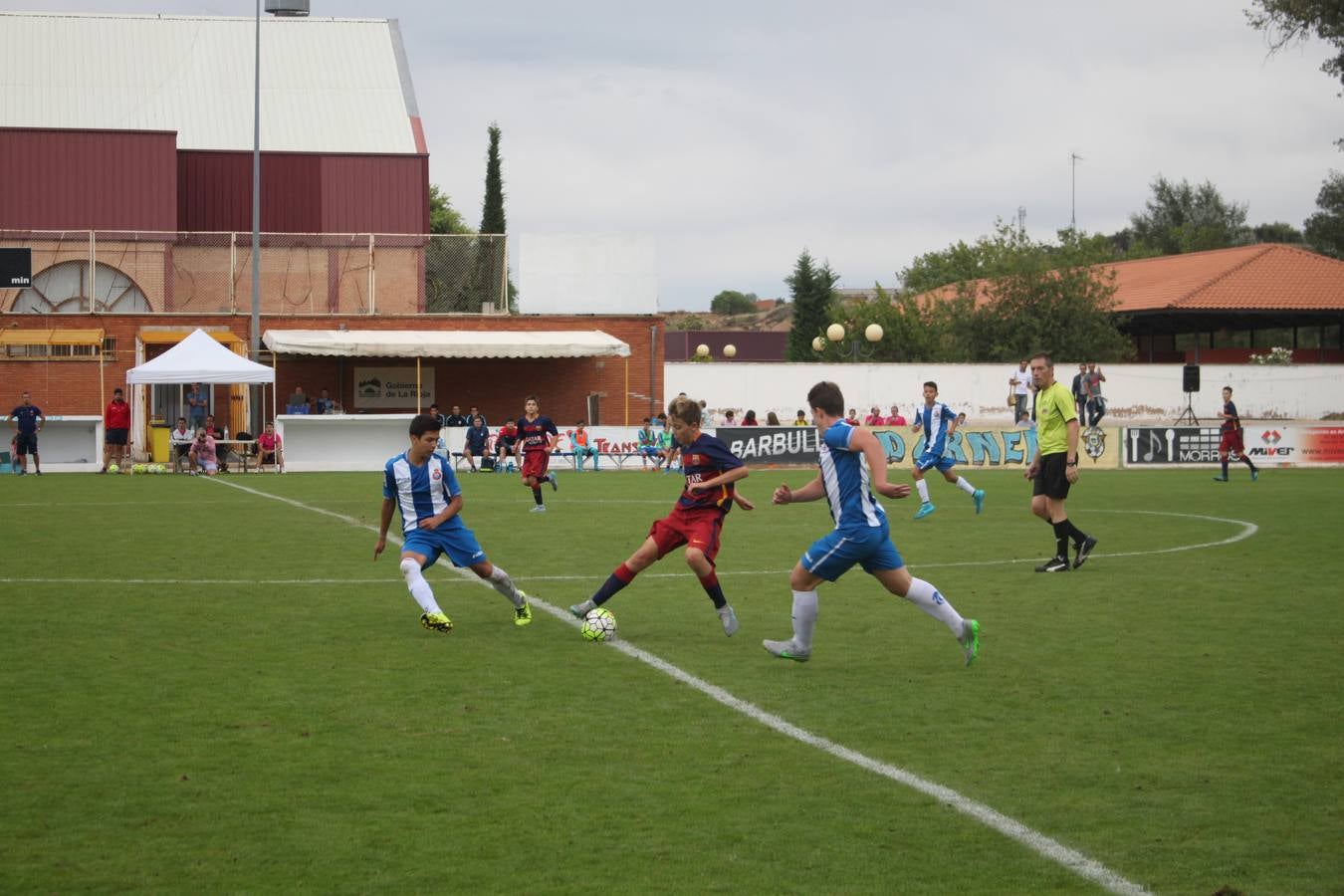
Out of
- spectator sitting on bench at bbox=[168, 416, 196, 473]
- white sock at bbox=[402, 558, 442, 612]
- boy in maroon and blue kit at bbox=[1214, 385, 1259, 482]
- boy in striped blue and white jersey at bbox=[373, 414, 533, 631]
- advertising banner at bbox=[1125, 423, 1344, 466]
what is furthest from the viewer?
advertising banner at bbox=[1125, 423, 1344, 466]

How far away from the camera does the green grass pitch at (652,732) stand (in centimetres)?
599

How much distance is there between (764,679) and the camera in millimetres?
9727

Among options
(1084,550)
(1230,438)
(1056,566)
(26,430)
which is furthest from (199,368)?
(1056,566)

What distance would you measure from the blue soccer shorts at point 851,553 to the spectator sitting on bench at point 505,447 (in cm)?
2493

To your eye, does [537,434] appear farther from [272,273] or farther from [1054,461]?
[272,273]

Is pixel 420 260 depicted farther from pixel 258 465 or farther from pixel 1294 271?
pixel 1294 271

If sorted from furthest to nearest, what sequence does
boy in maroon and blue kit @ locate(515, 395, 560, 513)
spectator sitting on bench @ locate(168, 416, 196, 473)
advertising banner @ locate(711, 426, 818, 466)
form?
advertising banner @ locate(711, 426, 818, 466) → spectator sitting on bench @ locate(168, 416, 196, 473) → boy in maroon and blue kit @ locate(515, 395, 560, 513)

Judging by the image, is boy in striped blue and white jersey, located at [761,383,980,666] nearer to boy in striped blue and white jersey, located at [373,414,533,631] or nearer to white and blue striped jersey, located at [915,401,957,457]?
boy in striped blue and white jersey, located at [373,414,533,631]

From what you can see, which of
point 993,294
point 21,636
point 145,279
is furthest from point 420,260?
point 21,636

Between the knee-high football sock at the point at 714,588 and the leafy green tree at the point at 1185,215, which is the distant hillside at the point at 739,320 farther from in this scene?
the knee-high football sock at the point at 714,588

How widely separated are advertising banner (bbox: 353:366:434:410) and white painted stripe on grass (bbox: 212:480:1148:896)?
3566 cm

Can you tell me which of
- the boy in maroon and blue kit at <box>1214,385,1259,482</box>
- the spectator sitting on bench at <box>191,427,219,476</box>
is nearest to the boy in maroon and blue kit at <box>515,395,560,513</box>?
the spectator sitting on bench at <box>191,427,219,476</box>

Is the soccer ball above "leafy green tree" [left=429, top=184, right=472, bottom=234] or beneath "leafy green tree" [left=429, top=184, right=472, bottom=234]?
beneath

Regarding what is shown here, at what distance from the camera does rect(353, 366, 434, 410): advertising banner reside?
1796 inches
